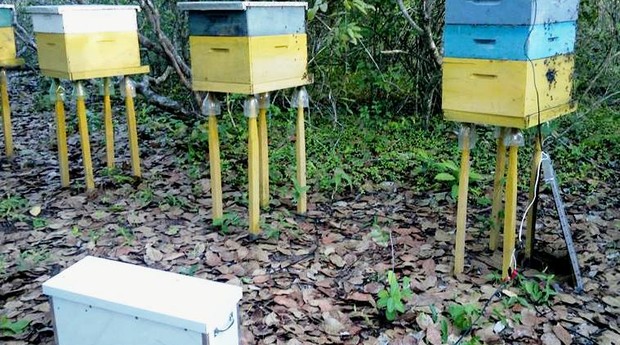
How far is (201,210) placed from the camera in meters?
4.28

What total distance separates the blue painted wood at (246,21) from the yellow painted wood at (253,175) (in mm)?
534

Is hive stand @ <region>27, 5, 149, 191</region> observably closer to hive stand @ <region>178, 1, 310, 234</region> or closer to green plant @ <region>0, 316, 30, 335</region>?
hive stand @ <region>178, 1, 310, 234</region>

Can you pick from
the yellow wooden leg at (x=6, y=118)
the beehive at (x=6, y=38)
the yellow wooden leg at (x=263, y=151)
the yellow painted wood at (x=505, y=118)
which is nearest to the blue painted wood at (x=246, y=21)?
the yellow wooden leg at (x=263, y=151)

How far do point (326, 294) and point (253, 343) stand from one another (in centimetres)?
55

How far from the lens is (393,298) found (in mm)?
2891

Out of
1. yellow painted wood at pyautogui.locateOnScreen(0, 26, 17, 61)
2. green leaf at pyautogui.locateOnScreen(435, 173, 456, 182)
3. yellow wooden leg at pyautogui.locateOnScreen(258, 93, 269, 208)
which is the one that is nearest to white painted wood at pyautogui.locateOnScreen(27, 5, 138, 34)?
yellow painted wood at pyautogui.locateOnScreen(0, 26, 17, 61)

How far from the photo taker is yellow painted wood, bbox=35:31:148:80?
166 inches

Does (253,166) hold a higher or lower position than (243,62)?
lower

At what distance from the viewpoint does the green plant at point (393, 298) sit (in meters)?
2.87

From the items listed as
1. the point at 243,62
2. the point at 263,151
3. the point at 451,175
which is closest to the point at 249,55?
the point at 243,62

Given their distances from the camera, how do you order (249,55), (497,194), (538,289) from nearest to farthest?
(538,289) < (249,55) < (497,194)

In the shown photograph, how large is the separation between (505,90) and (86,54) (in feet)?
9.67

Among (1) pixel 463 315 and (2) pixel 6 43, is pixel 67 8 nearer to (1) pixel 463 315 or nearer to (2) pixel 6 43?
(2) pixel 6 43

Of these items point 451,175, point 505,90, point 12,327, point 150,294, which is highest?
point 505,90
